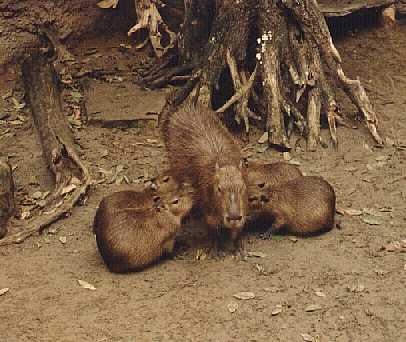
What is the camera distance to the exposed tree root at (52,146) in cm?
610

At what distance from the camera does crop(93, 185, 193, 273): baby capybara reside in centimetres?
525

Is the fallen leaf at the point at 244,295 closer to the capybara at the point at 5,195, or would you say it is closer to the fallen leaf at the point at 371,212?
the fallen leaf at the point at 371,212

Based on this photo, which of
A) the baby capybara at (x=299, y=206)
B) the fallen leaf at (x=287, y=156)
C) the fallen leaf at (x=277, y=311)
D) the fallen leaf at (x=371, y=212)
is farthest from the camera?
the fallen leaf at (x=287, y=156)

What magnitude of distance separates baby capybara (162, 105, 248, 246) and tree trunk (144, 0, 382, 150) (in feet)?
3.27

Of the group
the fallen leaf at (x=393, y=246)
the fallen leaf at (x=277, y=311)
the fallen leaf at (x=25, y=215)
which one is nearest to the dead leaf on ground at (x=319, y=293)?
the fallen leaf at (x=277, y=311)

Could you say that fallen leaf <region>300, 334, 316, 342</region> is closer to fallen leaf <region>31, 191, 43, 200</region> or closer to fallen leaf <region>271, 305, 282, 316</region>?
fallen leaf <region>271, 305, 282, 316</region>

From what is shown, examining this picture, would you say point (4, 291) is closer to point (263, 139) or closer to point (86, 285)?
point (86, 285)

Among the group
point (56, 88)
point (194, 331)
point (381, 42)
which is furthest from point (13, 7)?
point (194, 331)

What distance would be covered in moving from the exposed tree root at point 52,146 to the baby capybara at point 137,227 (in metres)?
0.73

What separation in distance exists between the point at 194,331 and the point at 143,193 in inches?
52.9

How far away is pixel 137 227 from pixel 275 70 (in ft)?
8.15

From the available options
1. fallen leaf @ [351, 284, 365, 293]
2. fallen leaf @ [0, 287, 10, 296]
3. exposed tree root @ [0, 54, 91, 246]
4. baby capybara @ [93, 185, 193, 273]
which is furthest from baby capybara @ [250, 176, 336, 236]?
fallen leaf @ [0, 287, 10, 296]

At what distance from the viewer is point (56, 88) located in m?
7.72

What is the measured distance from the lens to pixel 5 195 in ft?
19.9
